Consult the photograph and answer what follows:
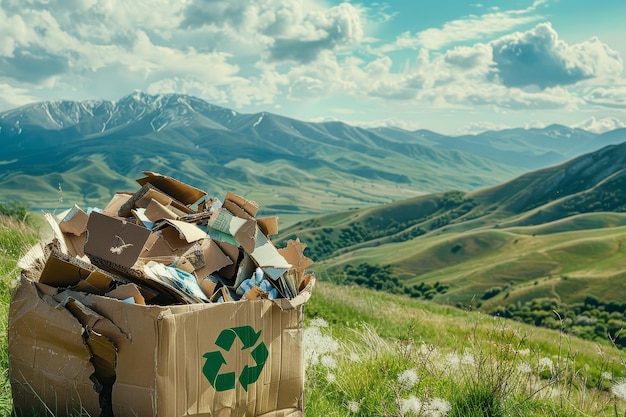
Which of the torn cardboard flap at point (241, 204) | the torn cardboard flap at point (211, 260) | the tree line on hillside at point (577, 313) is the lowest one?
the tree line on hillside at point (577, 313)

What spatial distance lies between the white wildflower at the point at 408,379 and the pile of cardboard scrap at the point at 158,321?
0.88 meters

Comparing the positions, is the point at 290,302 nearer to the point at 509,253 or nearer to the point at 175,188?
the point at 175,188

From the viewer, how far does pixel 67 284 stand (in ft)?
10.6

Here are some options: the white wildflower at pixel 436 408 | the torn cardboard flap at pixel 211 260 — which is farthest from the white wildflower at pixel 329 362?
the torn cardboard flap at pixel 211 260

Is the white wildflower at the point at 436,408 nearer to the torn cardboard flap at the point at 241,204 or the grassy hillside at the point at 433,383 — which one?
the grassy hillside at the point at 433,383

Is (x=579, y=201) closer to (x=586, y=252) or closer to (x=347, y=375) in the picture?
(x=586, y=252)

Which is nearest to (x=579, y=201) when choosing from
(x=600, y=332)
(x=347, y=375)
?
(x=600, y=332)

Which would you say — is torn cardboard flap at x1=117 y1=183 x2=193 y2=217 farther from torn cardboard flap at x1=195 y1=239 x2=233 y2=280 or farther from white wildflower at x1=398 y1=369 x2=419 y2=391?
white wildflower at x1=398 y1=369 x2=419 y2=391

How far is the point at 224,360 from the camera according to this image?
10.3ft

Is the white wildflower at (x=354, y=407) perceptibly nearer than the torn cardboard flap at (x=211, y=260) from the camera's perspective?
No

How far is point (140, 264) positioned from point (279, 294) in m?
0.87

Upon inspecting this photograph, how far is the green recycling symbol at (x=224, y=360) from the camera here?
3084mm

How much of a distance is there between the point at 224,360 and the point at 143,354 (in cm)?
46

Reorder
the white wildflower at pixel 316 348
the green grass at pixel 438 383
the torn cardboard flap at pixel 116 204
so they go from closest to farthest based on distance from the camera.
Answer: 1. the green grass at pixel 438 383
2. the torn cardboard flap at pixel 116 204
3. the white wildflower at pixel 316 348
